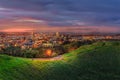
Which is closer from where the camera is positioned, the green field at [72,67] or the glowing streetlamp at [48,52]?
the green field at [72,67]

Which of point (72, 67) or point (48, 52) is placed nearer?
point (72, 67)

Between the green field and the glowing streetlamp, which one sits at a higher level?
the glowing streetlamp

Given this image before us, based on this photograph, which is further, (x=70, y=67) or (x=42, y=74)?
(x=70, y=67)

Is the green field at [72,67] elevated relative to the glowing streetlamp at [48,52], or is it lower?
lower

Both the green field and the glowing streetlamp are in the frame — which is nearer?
the green field

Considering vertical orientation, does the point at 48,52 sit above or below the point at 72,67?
above

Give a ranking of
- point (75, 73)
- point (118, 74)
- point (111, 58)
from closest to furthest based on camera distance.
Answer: point (75, 73)
point (118, 74)
point (111, 58)

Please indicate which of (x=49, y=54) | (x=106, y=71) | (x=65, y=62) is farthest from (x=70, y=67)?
(x=49, y=54)

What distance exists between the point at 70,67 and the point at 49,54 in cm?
1231

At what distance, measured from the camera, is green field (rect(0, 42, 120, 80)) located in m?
46.7

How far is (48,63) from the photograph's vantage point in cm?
5534

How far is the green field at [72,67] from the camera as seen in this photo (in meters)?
46.7

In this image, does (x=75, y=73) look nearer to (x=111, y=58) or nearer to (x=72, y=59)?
(x=72, y=59)

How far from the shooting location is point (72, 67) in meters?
57.7
